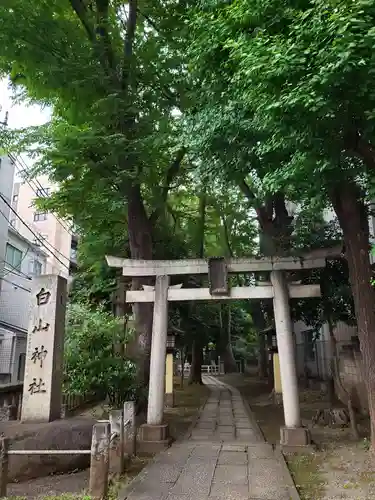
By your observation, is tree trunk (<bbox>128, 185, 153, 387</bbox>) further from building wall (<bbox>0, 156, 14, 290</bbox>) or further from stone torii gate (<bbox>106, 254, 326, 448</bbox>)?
building wall (<bbox>0, 156, 14, 290</bbox>)

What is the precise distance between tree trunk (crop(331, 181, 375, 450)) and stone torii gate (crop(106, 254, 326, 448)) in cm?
121

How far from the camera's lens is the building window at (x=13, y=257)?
68.0ft

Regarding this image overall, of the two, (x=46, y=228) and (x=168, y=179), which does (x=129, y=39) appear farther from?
(x=46, y=228)

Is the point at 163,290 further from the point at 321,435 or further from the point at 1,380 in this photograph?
the point at 1,380

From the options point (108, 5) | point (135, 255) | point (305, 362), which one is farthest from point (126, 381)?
point (305, 362)

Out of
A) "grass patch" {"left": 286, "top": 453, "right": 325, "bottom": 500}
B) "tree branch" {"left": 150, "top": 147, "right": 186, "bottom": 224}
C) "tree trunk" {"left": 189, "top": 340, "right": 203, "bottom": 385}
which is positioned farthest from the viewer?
"tree trunk" {"left": 189, "top": 340, "right": 203, "bottom": 385}

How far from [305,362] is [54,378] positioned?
19407mm

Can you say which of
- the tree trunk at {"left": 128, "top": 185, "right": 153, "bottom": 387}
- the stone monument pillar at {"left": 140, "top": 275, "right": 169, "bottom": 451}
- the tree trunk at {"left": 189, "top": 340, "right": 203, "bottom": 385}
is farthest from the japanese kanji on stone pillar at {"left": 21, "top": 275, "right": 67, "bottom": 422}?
Answer: the tree trunk at {"left": 189, "top": 340, "right": 203, "bottom": 385}

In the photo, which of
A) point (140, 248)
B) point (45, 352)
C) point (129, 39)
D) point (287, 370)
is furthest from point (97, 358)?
point (129, 39)

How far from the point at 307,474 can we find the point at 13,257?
740 inches

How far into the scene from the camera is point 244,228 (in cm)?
2177

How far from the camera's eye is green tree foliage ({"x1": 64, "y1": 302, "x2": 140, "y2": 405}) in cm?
970

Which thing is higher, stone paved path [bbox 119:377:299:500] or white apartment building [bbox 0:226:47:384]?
white apartment building [bbox 0:226:47:384]

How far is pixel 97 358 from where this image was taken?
32.3ft
